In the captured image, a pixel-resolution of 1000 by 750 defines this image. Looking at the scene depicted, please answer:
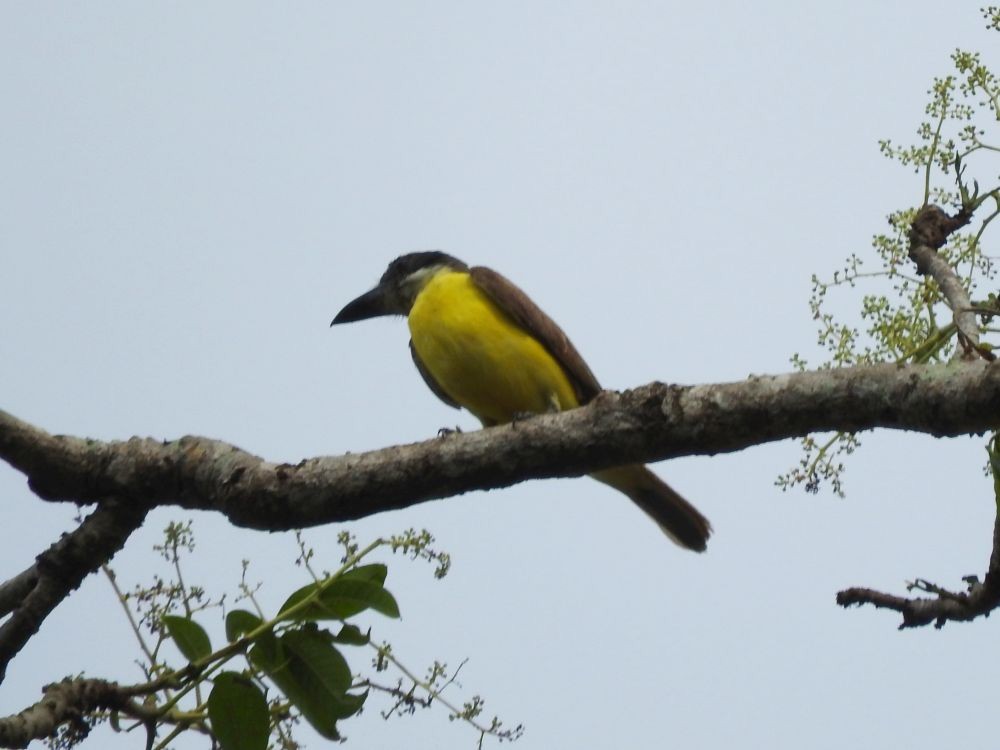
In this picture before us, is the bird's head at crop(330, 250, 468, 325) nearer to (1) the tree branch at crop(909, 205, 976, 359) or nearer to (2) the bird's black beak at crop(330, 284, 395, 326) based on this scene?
(2) the bird's black beak at crop(330, 284, 395, 326)

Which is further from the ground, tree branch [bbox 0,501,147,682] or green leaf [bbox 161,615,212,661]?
tree branch [bbox 0,501,147,682]

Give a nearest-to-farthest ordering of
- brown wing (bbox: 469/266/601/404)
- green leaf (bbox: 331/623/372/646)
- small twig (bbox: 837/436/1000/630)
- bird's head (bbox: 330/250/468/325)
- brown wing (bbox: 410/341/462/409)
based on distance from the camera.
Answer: small twig (bbox: 837/436/1000/630), green leaf (bbox: 331/623/372/646), brown wing (bbox: 469/266/601/404), brown wing (bbox: 410/341/462/409), bird's head (bbox: 330/250/468/325)

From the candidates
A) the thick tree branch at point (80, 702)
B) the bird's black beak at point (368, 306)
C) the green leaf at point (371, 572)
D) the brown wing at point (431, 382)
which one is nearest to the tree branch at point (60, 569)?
the thick tree branch at point (80, 702)

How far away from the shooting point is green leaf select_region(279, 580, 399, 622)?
11.1ft

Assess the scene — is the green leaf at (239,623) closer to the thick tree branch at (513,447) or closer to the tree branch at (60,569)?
the thick tree branch at (513,447)

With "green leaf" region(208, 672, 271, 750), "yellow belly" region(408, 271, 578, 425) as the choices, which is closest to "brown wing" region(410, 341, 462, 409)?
"yellow belly" region(408, 271, 578, 425)

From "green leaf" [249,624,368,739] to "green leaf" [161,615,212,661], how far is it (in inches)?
5.0

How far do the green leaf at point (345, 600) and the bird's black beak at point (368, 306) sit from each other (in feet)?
12.1

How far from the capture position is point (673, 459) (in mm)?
3465

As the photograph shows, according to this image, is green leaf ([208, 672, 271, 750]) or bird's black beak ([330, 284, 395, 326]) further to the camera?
bird's black beak ([330, 284, 395, 326])

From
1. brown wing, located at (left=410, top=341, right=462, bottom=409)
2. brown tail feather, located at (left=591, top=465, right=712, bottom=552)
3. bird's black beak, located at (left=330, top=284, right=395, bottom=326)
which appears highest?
bird's black beak, located at (left=330, top=284, right=395, bottom=326)

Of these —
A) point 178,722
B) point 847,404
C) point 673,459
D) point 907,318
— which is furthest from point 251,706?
point 907,318

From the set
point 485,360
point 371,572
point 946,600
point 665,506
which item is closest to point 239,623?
point 371,572

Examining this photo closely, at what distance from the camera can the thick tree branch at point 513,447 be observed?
3125mm
